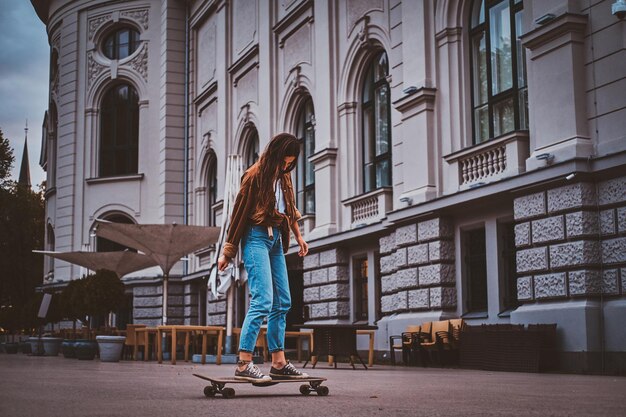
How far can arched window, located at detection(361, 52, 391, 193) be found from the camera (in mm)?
21422

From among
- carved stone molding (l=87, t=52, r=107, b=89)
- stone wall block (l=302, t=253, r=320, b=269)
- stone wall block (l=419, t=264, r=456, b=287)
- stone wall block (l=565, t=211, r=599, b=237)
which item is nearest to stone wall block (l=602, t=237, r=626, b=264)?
stone wall block (l=565, t=211, r=599, b=237)

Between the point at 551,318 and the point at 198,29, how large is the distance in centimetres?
2488

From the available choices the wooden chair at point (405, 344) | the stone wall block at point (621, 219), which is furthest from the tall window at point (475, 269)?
the stone wall block at point (621, 219)

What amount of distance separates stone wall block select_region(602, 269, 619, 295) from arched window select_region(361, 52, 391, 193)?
26.7 feet

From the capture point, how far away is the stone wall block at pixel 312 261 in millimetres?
23391

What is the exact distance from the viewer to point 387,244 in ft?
65.2

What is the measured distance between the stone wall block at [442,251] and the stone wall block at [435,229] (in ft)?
0.40

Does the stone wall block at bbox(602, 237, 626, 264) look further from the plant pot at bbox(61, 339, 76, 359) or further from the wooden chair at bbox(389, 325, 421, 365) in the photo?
the plant pot at bbox(61, 339, 76, 359)

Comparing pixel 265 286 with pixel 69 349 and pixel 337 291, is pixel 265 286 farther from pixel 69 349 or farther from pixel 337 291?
pixel 69 349

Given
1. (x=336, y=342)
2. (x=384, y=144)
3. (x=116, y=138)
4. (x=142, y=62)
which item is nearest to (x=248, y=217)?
(x=336, y=342)

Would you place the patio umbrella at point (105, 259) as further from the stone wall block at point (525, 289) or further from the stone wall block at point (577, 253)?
the stone wall block at point (577, 253)

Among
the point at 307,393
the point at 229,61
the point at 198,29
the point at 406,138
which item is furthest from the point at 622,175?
the point at 198,29

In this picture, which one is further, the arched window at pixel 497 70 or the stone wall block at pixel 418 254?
the stone wall block at pixel 418 254

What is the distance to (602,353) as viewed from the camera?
13.2 m
